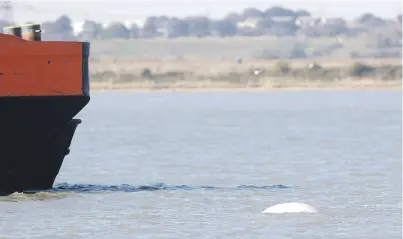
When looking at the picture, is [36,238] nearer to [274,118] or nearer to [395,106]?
[274,118]

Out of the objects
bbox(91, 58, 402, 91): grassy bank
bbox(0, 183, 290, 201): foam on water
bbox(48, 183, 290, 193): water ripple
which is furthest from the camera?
bbox(91, 58, 402, 91): grassy bank

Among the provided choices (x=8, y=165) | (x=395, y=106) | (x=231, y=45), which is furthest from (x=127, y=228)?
(x=231, y=45)

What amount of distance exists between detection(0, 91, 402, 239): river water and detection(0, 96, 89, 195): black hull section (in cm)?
28

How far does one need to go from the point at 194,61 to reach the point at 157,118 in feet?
278

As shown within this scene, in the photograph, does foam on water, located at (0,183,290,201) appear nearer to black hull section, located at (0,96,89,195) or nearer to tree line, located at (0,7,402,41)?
black hull section, located at (0,96,89,195)

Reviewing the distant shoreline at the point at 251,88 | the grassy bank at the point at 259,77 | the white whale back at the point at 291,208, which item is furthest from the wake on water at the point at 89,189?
the grassy bank at the point at 259,77

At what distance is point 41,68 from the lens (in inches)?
848

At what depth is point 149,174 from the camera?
27.7m

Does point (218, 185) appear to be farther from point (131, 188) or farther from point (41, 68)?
point (41, 68)

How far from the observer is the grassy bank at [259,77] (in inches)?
4387

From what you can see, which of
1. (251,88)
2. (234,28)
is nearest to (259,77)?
(251,88)

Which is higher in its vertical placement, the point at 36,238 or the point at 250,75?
the point at 36,238

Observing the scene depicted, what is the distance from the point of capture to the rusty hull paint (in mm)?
21250

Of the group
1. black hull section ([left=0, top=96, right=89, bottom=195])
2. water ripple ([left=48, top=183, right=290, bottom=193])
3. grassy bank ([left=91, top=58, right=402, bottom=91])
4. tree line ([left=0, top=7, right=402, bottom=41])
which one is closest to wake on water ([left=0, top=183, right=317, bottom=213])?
water ripple ([left=48, top=183, right=290, bottom=193])
